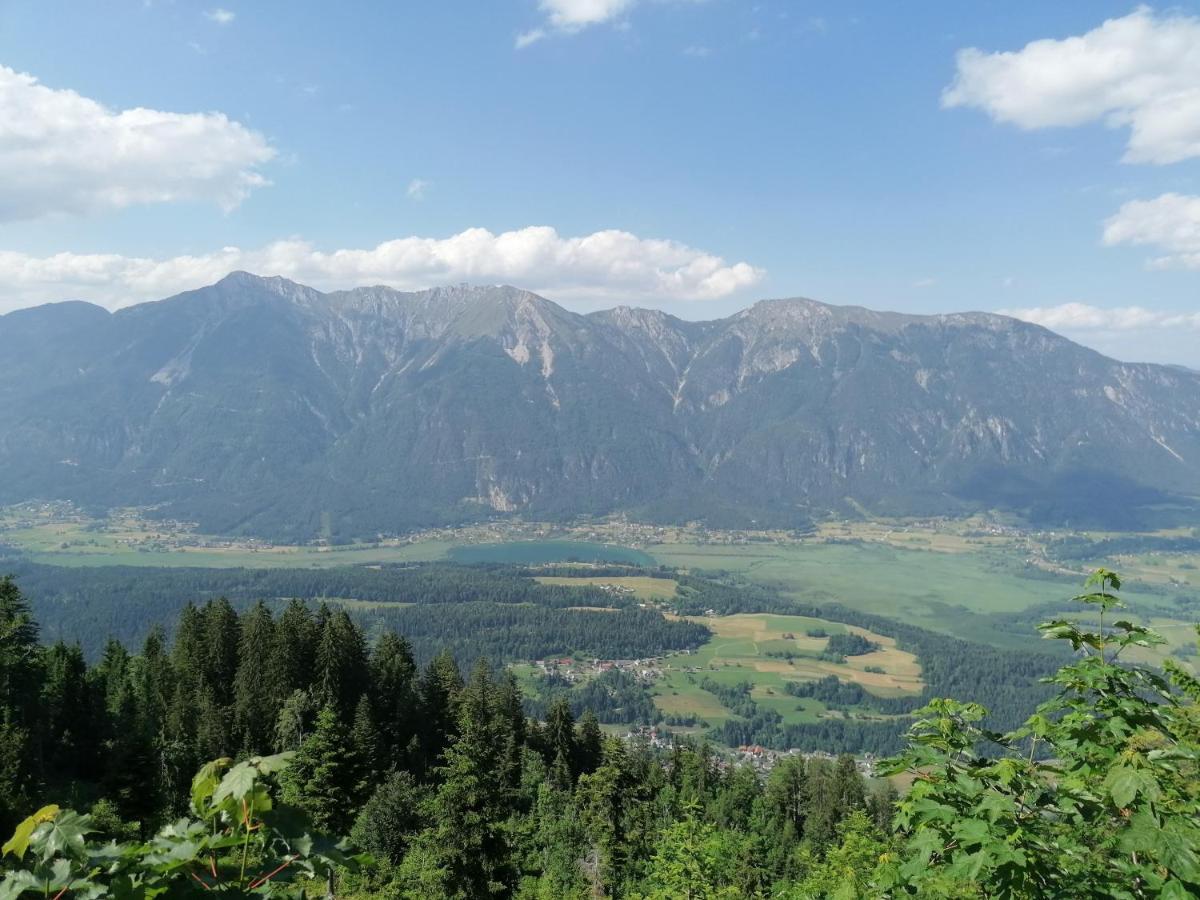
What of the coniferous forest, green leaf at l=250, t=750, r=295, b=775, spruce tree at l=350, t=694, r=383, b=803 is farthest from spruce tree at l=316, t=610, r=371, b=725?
green leaf at l=250, t=750, r=295, b=775

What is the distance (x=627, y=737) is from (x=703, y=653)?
53.7 m

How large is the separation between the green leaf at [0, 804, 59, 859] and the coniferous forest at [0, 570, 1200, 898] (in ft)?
0.03

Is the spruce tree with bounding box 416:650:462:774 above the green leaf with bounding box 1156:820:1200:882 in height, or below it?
below

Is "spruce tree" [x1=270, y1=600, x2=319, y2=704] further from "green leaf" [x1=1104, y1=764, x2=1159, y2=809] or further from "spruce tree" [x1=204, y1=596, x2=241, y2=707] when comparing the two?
"green leaf" [x1=1104, y1=764, x2=1159, y2=809]

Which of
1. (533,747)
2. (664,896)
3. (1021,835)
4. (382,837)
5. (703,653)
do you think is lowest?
(703,653)

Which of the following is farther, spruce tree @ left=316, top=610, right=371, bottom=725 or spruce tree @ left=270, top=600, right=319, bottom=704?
spruce tree @ left=316, top=610, right=371, bottom=725

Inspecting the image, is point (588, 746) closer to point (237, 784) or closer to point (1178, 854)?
point (1178, 854)

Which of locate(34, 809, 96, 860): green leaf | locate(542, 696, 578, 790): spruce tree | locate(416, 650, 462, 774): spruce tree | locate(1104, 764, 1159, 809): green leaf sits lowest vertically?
locate(542, 696, 578, 790): spruce tree

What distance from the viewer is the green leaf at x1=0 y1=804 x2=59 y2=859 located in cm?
288

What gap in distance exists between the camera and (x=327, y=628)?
43.5 m

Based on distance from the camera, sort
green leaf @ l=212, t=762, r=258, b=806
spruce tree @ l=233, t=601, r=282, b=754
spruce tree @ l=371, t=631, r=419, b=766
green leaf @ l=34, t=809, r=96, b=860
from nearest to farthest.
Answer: green leaf @ l=34, t=809, r=96, b=860, green leaf @ l=212, t=762, r=258, b=806, spruce tree @ l=233, t=601, r=282, b=754, spruce tree @ l=371, t=631, r=419, b=766

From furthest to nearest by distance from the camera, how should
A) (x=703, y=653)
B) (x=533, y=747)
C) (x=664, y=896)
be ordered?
1. (x=703, y=653)
2. (x=533, y=747)
3. (x=664, y=896)

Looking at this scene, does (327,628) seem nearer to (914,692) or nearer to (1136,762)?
(1136,762)

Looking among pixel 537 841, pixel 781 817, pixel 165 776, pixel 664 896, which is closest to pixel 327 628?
pixel 165 776
